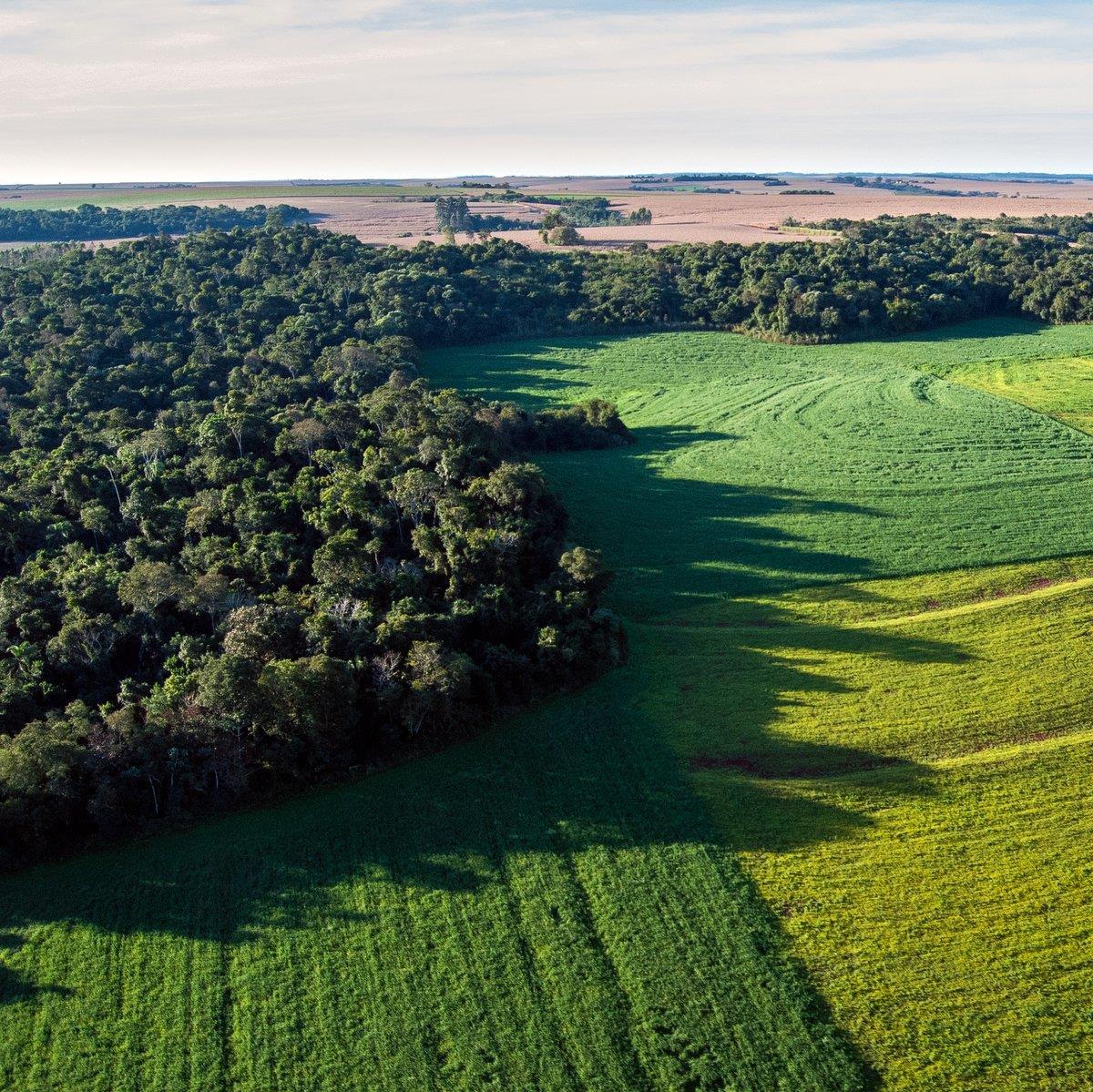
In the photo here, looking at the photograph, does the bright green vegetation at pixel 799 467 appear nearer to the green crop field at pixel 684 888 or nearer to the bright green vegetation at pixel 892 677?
the bright green vegetation at pixel 892 677

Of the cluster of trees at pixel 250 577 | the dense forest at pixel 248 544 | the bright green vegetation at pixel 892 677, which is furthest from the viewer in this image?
the dense forest at pixel 248 544

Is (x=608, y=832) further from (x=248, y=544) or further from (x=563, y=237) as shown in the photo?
(x=563, y=237)

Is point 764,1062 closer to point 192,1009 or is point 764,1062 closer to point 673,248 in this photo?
point 192,1009

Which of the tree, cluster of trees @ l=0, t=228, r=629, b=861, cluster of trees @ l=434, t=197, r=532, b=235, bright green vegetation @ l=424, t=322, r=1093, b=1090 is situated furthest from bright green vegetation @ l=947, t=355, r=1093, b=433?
cluster of trees @ l=434, t=197, r=532, b=235

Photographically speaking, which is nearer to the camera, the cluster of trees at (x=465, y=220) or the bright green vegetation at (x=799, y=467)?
the bright green vegetation at (x=799, y=467)

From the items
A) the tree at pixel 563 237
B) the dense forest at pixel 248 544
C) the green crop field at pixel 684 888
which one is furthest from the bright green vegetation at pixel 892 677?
the tree at pixel 563 237

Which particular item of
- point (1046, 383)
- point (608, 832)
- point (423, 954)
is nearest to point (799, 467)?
point (1046, 383)

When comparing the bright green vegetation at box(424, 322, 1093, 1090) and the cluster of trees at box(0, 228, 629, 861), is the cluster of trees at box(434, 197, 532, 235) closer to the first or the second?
the cluster of trees at box(0, 228, 629, 861)
